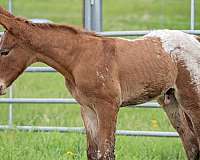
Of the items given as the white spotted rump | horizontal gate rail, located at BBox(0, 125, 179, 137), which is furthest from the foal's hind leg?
horizontal gate rail, located at BBox(0, 125, 179, 137)

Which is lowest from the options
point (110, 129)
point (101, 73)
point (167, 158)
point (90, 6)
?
point (167, 158)

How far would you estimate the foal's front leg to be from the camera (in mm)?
5430

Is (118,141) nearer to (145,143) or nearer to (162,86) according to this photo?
(145,143)

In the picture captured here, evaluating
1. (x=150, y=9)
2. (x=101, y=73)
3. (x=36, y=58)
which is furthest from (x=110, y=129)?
(x=150, y=9)

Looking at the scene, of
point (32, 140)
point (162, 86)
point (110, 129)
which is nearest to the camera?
point (110, 129)

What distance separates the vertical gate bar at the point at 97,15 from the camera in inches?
288

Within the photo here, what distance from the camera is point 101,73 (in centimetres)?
548

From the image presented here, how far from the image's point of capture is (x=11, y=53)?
544 centimetres

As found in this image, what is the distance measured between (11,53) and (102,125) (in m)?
0.90

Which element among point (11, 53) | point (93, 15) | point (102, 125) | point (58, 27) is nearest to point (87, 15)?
point (93, 15)

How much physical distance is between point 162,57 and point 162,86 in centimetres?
24

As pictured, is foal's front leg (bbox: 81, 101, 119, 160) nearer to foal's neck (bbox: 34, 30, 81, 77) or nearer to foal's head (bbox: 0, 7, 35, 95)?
foal's neck (bbox: 34, 30, 81, 77)

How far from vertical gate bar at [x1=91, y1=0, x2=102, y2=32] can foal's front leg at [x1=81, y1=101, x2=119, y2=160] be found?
185 cm

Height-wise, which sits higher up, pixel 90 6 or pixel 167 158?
pixel 90 6
